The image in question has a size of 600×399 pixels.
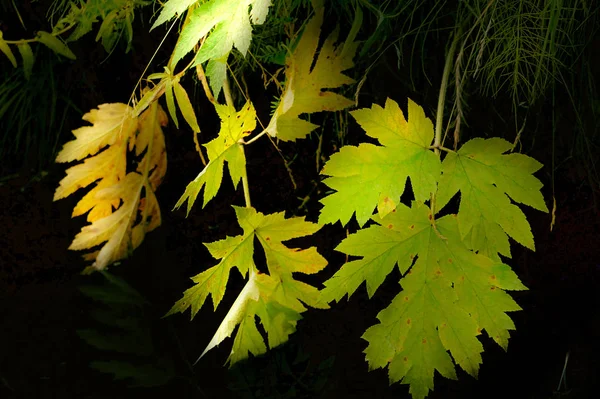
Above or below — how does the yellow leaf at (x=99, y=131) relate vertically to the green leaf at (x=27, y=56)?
below

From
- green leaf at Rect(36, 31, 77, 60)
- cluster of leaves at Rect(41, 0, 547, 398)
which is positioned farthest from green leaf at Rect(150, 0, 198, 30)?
green leaf at Rect(36, 31, 77, 60)

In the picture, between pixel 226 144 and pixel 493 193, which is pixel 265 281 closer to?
pixel 226 144

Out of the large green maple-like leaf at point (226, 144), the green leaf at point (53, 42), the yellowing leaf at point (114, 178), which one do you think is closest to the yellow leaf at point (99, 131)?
the yellowing leaf at point (114, 178)

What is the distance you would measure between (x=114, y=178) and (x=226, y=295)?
0.30 m

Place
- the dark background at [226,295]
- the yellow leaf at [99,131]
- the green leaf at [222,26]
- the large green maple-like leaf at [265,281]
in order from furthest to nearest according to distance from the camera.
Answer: the dark background at [226,295]
the yellow leaf at [99,131]
the large green maple-like leaf at [265,281]
the green leaf at [222,26]

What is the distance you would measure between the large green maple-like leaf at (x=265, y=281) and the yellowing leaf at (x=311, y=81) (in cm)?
11

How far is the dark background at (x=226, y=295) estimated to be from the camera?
896mm

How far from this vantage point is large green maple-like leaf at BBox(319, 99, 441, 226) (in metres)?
0.54

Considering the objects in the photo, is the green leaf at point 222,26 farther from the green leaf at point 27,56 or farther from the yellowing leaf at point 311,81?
→ the green leaf at point 27,56

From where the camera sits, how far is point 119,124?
779 mm

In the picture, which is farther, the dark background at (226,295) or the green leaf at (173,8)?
the dark background at (226,295)

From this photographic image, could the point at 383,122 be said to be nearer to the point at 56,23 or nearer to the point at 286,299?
the point at 286,299

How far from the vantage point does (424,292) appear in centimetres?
57

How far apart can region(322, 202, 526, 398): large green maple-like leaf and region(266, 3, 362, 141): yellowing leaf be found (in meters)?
0.13
